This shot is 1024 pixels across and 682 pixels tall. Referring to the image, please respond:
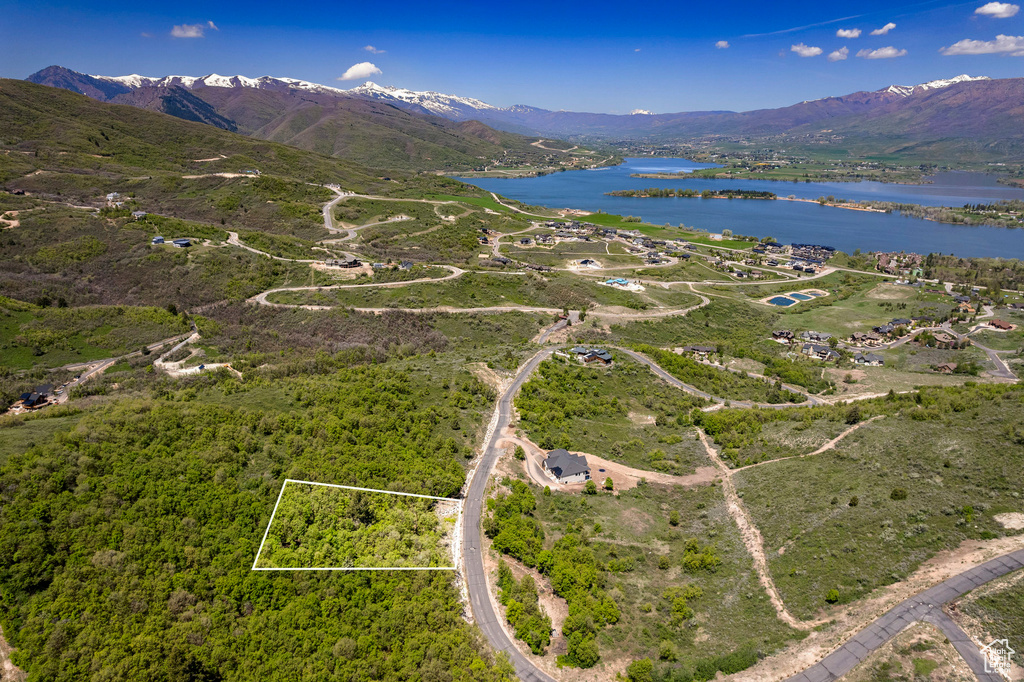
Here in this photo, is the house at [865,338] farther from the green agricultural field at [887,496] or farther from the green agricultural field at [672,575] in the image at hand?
the green agricultural field at [672,575]

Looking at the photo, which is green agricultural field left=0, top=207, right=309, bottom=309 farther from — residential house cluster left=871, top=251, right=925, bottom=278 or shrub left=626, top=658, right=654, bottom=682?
residential house cluster left=871, top=251, right=925, bottom=278

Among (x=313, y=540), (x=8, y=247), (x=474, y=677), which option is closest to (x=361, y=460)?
→ (x=313, y=540)

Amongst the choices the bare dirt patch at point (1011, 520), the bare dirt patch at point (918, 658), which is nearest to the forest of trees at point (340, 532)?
the bare dirt patch at point (918, 658)

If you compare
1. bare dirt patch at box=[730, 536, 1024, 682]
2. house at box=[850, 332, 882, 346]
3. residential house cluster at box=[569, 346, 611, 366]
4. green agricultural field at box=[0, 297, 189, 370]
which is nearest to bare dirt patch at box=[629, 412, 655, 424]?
residential house cluster at box=[569, 346, 611, 366]

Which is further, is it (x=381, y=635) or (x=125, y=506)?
(x=125, y=506)

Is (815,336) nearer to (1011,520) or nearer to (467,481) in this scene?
(1011,520)

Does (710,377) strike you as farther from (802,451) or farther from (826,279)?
(826,279)
